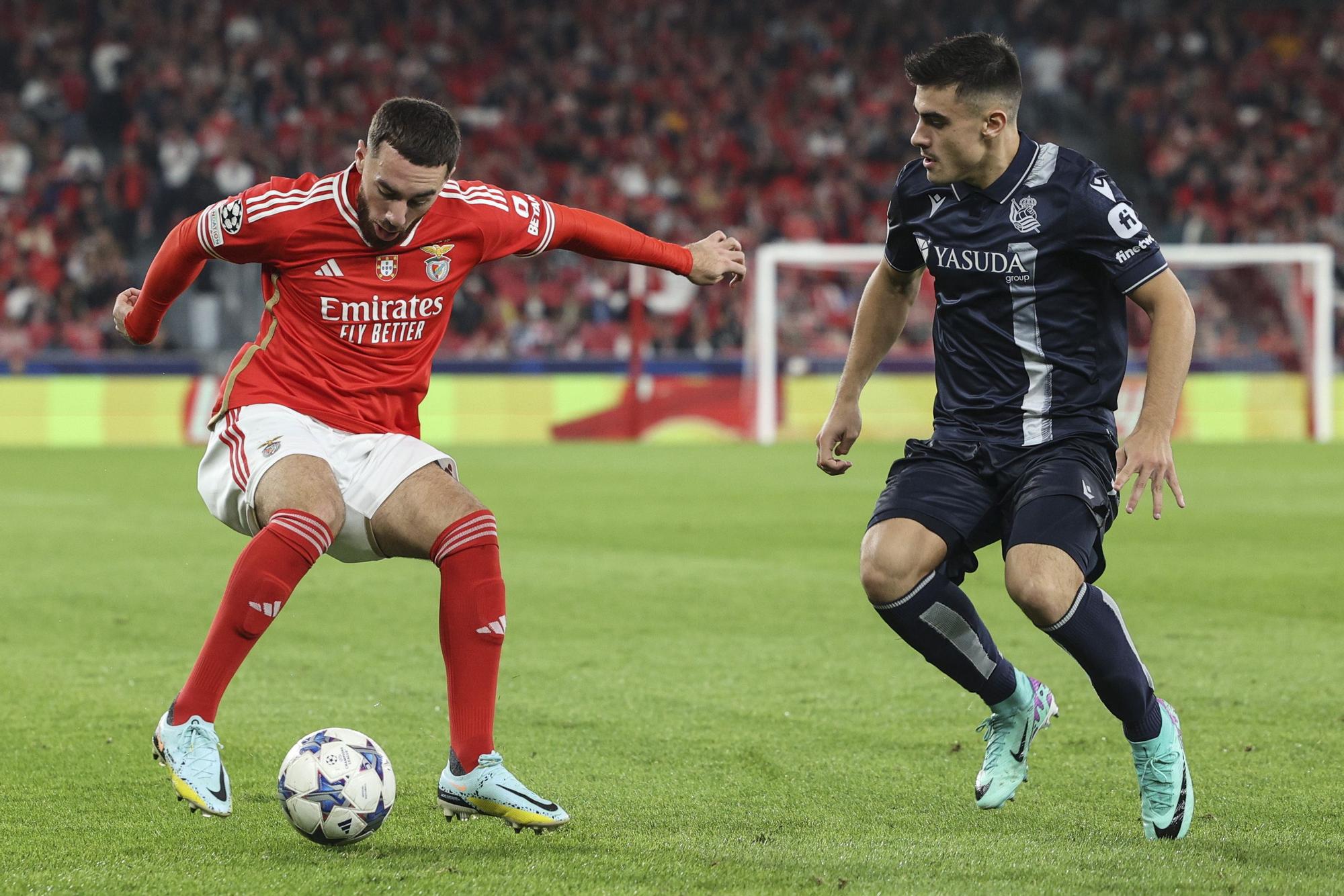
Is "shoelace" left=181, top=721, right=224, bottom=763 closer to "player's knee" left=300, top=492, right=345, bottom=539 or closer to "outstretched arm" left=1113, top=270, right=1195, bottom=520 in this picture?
"player's knee" left=300, top=492, right=345, bottom=539

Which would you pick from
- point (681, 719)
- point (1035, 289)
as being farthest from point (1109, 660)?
point (681, 719)

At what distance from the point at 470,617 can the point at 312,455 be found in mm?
566

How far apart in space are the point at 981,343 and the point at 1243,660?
2.74 m

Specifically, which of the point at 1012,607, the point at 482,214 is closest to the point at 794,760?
the point at 482,214

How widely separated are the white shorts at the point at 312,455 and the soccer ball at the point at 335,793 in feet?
1.95

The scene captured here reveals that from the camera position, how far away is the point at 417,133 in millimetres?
4055

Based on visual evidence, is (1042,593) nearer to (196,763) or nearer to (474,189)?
(474,189)

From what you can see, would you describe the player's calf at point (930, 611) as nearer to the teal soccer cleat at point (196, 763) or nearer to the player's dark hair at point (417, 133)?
the player's dark hair at point (417, 133)

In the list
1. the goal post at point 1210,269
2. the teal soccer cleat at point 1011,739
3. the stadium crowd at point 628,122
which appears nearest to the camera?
the teal soccer cleat at point 1011,739

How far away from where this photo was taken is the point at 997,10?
28.7m

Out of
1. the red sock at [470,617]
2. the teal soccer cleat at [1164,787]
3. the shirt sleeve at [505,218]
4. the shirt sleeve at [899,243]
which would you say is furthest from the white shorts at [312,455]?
the teal soccer cleat at [1164,787]

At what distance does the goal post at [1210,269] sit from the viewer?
795 inches

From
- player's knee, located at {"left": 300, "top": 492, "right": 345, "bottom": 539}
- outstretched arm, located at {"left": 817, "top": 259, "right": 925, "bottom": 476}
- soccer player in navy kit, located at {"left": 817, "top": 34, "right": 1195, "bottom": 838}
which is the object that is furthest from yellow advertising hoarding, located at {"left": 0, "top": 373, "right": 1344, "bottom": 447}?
player's knee, located at {"left": 300, "top": 492, "right": 345, "bottom": 539}

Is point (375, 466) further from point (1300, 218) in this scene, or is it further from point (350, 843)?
point (1300, 218)
